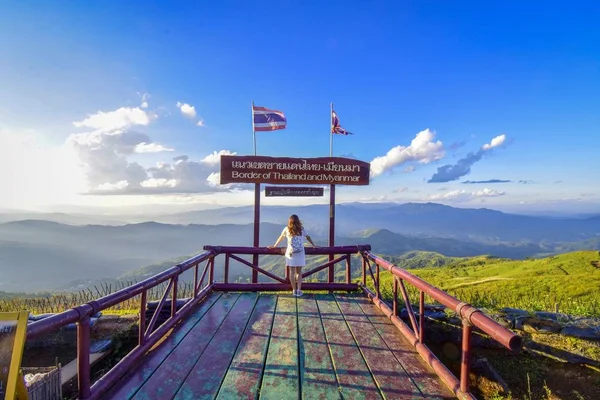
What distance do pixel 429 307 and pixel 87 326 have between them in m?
7.38

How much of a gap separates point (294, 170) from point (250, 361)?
250 inches

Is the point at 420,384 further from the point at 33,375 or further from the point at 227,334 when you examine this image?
the point at 33,375

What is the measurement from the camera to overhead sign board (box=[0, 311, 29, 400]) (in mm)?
2400

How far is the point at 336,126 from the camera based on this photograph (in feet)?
37.0

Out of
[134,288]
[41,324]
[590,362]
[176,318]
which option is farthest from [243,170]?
[590,362]

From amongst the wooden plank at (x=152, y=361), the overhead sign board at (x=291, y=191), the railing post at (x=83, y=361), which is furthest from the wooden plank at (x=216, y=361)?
the overhead sign board at (x=291, y=191)

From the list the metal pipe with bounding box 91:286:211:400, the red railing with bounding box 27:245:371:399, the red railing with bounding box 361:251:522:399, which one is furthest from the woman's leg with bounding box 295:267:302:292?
the metal pipe with bounding box 91:286:211:400

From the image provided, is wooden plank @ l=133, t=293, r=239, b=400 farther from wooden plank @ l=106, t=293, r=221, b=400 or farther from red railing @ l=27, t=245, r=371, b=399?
red railing @ l=27, t=245, r=371, b=399

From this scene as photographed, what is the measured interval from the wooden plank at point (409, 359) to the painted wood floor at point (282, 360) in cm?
1

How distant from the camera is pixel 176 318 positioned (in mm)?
5957

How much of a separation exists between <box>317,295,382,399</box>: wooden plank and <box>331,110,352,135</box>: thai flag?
657 centimetres

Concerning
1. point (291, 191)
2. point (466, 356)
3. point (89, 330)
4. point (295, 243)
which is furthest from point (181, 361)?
point (291, 191)

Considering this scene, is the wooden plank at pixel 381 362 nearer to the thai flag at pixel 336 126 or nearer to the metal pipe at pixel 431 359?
the metal pipe at pixel 431 359

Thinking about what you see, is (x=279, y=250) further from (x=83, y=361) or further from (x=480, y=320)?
(x=480, y=320)
